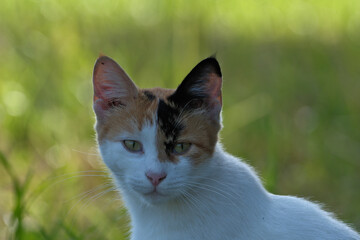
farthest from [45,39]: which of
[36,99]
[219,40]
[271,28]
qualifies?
[271,28]

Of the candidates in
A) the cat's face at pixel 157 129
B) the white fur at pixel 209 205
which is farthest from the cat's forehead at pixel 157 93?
the white fur at pixel 209 205

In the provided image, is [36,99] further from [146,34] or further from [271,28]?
[271,28]

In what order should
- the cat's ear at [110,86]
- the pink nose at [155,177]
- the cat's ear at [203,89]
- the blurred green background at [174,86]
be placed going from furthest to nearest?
the blurred green background at [174,86] → the cat's ear at [110,86] → the cat's ear at [203,89] → the pink nose at [155,177]

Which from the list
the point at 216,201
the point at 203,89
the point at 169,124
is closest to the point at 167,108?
the point at 169,124

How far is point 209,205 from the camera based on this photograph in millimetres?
2619

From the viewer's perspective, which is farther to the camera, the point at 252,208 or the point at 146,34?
the point at 146,34

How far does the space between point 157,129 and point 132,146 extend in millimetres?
146

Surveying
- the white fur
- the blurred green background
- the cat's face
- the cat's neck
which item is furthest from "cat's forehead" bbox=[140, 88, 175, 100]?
the blurred green background

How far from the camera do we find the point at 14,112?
464 centimetres

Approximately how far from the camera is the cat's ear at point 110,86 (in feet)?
8.95

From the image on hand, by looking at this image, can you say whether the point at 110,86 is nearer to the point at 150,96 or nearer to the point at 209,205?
the point at 150,96

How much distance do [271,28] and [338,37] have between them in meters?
0.74

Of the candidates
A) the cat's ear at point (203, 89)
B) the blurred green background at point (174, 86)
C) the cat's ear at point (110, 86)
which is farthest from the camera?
the blurred green background at point (174, 86)

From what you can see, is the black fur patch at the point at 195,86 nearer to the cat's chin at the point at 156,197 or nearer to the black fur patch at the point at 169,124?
the black fur patch at the point at 169,124
